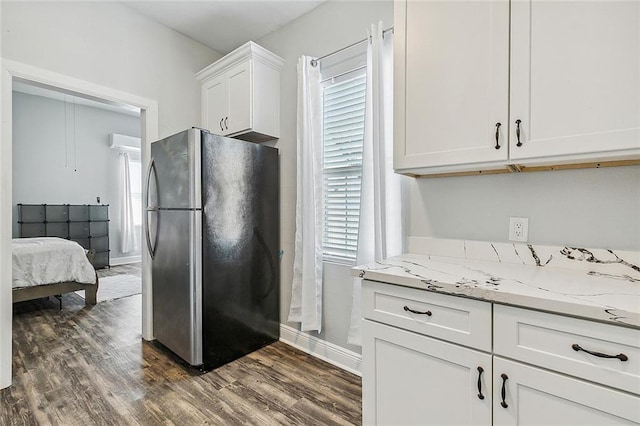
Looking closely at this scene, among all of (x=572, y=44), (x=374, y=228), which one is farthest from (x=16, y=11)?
(x=572, y=44)

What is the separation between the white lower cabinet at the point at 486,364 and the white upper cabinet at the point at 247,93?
1.74m

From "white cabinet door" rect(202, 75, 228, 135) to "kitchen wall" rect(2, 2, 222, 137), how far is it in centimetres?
13

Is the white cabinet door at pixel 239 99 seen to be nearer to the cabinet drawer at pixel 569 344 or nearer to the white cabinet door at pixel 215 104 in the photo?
the white cabinet door at pixel 215 104

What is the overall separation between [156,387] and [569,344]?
224 centimetres

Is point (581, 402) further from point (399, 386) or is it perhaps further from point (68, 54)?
point (68, 54)

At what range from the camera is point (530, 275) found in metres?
1.23

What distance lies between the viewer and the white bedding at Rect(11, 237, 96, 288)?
11.0 ft

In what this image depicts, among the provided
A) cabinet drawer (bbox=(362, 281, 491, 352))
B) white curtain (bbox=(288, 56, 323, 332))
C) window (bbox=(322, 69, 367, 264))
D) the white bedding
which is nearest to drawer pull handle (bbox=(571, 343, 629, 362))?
cabinet drawer (bbox=(362, 281, 491, 352))

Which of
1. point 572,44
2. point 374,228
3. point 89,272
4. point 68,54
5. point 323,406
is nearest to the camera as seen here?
point 572,44

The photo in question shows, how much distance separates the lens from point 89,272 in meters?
3.78

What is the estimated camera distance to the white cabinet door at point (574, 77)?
3.43 feet

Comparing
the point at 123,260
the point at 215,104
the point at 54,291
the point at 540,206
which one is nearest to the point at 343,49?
the point at 215,104

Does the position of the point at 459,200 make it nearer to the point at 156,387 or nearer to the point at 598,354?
the point at 598,354

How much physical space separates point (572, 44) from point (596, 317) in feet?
3.18
